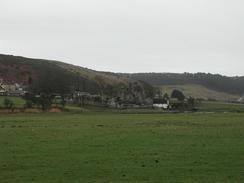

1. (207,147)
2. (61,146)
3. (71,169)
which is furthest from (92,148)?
(71,169)

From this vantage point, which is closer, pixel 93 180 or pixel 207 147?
pixel 93 180

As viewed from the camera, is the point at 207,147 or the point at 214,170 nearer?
the point at 214,170

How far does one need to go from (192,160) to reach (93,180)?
715 cm

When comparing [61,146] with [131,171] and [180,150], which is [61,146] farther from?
[131,171]

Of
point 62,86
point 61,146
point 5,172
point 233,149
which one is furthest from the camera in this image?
point 62,86

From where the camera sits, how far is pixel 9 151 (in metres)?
31.0

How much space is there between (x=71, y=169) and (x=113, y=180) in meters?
3.54

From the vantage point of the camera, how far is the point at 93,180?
805 inches

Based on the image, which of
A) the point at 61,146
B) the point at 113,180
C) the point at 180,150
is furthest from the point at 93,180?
the point at 61,146

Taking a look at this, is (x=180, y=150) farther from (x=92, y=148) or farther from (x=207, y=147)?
(x=92, y=148)

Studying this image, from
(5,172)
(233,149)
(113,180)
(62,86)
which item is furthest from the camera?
(62,86)

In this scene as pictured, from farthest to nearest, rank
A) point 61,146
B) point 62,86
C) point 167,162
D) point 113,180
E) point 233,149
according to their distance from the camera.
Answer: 1. point 62,86
2. point 61,146
3. point 233,149
4. point 167,162
5. point 113,180

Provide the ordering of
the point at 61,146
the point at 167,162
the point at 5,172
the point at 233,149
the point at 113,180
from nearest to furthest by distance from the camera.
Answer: the point at 113,180 → the point at 5,172 → the point at 167,162 → the point at 233,149 → the point at 61,146

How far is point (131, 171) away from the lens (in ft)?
74.2
